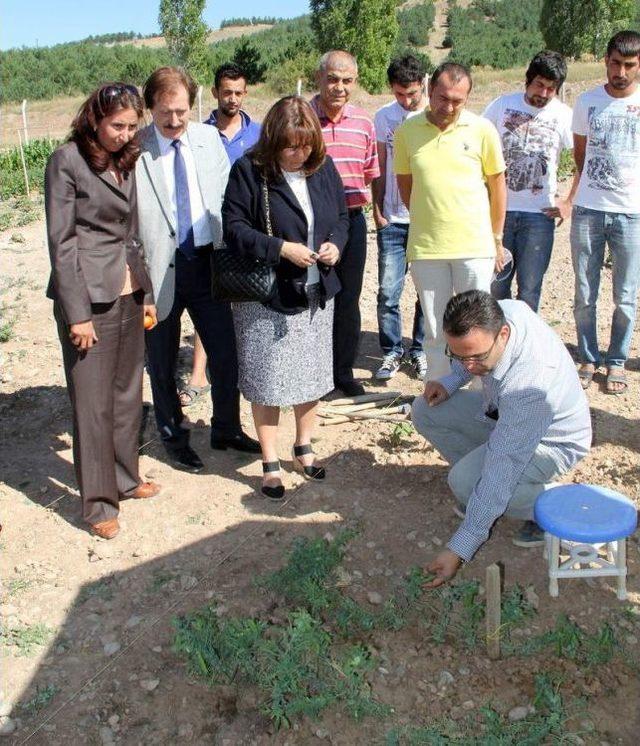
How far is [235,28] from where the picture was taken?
75.4m

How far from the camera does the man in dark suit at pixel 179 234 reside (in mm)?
3479

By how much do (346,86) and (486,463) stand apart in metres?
2.22

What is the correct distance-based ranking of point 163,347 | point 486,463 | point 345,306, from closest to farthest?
point 486,463, point 163,347, point 345,306

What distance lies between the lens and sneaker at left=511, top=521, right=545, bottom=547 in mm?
3322

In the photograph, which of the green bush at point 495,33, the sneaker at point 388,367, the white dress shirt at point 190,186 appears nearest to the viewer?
the white dress shirt at point 190,186

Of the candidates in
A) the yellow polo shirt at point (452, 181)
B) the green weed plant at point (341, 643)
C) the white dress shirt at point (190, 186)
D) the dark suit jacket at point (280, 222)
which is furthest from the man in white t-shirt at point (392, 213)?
the green weed plant at point (341, 643)

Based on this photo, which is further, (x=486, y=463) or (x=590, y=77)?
(x=590, y=77)

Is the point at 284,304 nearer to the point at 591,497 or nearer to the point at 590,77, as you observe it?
the point at 591,497

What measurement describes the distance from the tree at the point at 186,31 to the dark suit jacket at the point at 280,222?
2472 centimetres

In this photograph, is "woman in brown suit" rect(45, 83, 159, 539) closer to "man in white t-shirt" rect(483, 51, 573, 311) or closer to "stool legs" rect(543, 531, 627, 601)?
"stool legs" rect(543, 531, 627, 601)

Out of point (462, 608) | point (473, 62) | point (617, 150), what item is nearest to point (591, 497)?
point (462, 608)

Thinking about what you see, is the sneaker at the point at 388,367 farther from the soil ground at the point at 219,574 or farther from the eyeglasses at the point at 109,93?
the eyeglasses at the point at 109,93

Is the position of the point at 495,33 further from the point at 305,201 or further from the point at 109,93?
the point at 109,93

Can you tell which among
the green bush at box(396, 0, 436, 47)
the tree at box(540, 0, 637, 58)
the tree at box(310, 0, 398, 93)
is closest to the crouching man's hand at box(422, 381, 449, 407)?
the tree at box(310, 0, 398, 93)
